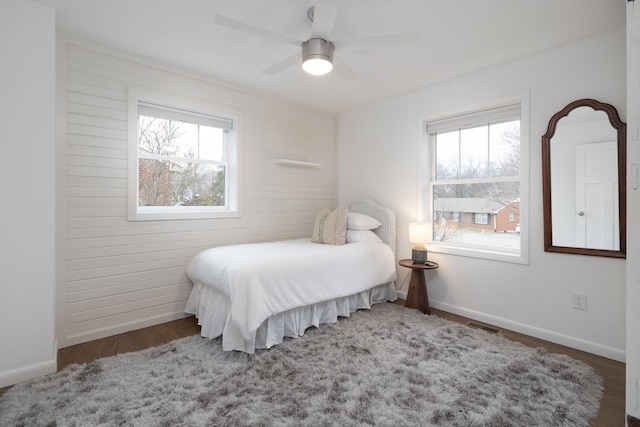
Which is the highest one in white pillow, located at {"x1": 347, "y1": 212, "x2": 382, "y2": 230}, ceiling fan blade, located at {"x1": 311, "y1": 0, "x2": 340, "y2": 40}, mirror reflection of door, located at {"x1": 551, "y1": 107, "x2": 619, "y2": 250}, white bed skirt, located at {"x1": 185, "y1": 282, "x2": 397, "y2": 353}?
ceiling fan blade, located at {"x1": 311, "y1": 0, "x2": 340, "y2": 40}

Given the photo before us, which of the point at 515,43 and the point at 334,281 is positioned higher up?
the point at 515,43

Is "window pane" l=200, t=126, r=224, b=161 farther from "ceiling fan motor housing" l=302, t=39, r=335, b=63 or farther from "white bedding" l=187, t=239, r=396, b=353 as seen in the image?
"ceiling fan motor housing" l=302, t=39, r=335, b=63

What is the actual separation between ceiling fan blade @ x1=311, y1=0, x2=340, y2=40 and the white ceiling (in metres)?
0.20

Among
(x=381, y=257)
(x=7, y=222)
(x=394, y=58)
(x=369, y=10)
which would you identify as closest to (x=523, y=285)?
(x=381, y=257)

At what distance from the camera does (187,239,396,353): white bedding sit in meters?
2.29

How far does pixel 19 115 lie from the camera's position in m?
1.99

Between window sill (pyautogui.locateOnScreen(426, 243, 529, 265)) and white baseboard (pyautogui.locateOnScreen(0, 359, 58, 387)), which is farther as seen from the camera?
window sill (pyautogui.locateOnScreen(426, 243, 529, 265))

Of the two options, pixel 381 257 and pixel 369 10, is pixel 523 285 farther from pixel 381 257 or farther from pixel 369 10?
pixel 369 10

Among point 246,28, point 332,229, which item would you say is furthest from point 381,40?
point 332,229

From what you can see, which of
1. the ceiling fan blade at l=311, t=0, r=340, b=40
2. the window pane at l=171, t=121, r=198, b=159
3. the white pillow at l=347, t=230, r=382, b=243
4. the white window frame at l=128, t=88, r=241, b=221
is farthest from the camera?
the white pillow at l=347, t=230, r=382, b=243

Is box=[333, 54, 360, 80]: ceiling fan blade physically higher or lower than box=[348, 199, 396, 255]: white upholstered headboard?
higher

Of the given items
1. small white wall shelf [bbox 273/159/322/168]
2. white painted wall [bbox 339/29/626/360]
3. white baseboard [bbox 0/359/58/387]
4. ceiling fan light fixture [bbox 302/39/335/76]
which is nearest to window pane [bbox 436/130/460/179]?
white painted wall [bbox 339/29/626/360]

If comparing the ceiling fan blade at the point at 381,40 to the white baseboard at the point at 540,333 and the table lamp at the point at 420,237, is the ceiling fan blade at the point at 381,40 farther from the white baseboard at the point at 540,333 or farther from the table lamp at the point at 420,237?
the white baseboard at the point at 540,333

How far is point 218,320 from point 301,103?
2848 mm
